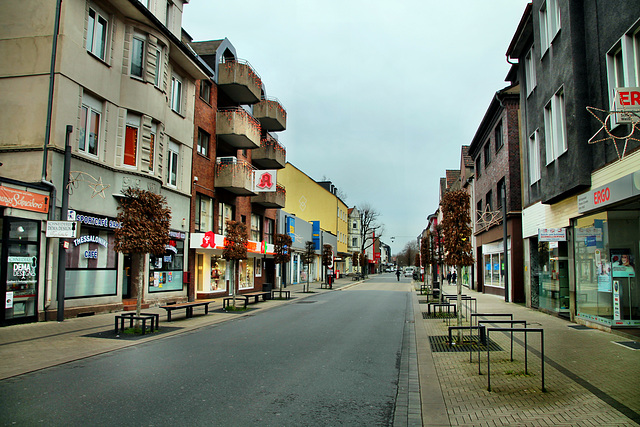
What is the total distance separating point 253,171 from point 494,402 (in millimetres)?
23195

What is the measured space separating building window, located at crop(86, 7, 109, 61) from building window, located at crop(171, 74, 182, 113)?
4.84 meters

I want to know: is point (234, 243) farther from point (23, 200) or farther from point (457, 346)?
point (457, 346)

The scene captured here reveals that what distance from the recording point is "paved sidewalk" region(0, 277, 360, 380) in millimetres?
8500

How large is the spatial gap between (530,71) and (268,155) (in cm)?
1827

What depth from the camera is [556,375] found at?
7.42 metres

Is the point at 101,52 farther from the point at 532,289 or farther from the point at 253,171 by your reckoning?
the point at 532,289

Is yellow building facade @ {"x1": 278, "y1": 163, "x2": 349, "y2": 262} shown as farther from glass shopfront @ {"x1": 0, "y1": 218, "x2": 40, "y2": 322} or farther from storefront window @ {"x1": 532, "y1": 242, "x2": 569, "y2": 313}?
glass shopfront @ {"x1": 0, "y1": 218, "x2": 40, "y2": 322}

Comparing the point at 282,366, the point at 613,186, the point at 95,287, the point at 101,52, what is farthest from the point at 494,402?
the point at 101,52

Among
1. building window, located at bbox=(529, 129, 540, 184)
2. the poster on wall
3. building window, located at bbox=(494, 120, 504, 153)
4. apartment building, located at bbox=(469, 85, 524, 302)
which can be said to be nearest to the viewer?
the poster on wall

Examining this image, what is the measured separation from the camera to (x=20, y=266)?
42.0 ft

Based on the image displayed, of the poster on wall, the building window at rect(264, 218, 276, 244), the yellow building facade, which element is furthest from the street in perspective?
the yellow building facade

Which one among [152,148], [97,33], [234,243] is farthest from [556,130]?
[97,33]

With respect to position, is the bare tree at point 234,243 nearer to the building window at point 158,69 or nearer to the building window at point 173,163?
the building window at point 173,163

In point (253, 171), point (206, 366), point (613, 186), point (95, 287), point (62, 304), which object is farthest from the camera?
point (253, 171)
